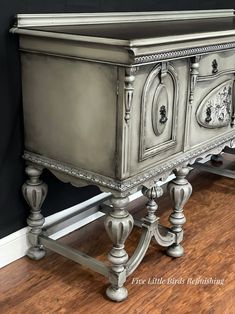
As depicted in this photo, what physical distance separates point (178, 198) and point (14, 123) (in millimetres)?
665

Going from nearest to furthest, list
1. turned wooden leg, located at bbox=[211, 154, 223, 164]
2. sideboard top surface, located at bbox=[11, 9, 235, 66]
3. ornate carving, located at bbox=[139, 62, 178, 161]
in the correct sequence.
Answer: sideboard top surface, located at bbox=[11, 9, 235, 66] < ornate carving, located at bbox=[139, 62, 178, 161] < turned wooden leg, located at bbox=[211, 154, 223, 164]

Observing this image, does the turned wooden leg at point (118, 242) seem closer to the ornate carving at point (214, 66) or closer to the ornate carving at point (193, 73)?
the ornate carving at point (193, 73)

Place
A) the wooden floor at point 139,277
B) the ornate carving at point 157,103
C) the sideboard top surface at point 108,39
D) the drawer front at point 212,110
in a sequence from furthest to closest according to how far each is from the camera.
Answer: the drawer front at point 212,110
the wooden floor at point 139,277
the ornate carving at point 157,103
the sideboard top surface at point 108,39

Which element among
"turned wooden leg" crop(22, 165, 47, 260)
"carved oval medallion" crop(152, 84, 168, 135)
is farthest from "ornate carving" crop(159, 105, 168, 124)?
"turned wooden leg" crop(22, 165, 47, 260)

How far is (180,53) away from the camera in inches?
59.6

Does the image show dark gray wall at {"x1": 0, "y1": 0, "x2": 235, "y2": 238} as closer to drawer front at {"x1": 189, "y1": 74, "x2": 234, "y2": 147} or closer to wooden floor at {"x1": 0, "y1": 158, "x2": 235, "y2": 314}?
wooden floor at {"x1": 0, "y1": 158, "x2": 235, "y2": 314}

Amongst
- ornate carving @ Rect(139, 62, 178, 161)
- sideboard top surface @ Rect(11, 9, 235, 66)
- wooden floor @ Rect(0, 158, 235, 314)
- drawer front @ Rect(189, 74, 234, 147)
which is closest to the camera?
sideboard top surface @ Rect(11, 9, 235, 66)

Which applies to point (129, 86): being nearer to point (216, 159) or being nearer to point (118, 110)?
point (118, 110)

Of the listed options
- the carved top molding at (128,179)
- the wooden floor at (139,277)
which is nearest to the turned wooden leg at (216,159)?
the wooden floor at (139,277)

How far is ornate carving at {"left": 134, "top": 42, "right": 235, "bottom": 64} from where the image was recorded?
136 cm

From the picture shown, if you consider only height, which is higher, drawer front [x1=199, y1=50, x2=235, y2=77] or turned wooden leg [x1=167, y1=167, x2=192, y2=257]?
drawer front [x1=199, y1=50, x2=235, y2=77]

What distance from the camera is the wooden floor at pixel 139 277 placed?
5.22ft

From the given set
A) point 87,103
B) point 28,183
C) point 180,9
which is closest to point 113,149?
point 87,103

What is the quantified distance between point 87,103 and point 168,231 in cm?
67
